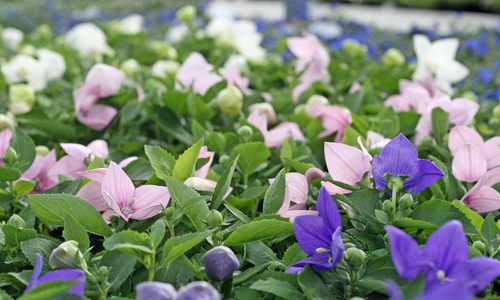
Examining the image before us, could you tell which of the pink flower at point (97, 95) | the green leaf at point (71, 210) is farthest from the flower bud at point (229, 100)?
the green leaf at point (71, 210)

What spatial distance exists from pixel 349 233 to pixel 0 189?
644mm

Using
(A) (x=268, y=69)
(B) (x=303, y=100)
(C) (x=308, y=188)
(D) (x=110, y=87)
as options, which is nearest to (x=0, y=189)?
(D) (x=110, y=87)

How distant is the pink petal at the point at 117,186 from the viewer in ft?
2.61

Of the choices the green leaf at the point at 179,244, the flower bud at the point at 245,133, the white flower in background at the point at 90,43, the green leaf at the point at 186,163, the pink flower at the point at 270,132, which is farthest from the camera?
the white flower in background at the point at 90,43

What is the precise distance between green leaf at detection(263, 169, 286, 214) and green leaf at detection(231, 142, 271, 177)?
205 mm

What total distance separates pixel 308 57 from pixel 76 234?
44.9 inches

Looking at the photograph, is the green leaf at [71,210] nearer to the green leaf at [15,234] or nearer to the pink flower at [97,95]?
the green leaf at [15,234]

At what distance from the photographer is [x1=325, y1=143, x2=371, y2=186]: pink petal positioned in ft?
2.72

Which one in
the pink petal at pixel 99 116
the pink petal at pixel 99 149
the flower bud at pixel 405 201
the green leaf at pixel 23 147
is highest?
the flower bud at pixel 405 201

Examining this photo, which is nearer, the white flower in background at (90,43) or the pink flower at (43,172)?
the pink flower at (43,172)

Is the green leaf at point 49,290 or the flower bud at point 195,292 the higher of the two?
the flower bud at point 195,292

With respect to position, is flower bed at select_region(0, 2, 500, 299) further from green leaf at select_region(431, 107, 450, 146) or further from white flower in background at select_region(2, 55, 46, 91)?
white flower in background at select_region(2, 55, 46, 91)

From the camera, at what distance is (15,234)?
31.6 inches

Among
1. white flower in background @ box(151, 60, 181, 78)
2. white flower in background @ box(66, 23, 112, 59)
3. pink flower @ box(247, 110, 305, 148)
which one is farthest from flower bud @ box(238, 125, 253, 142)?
white flower in background @ box(66, 23, 112, 59)
